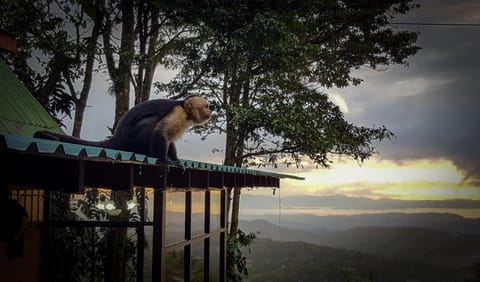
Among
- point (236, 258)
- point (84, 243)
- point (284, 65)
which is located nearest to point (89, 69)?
point (84, 243)

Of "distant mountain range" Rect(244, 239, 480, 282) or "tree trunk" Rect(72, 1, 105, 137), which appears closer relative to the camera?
"tree trunk" Rect(72, 1, 105, 137)

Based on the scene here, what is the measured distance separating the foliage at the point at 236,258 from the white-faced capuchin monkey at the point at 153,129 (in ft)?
22.1

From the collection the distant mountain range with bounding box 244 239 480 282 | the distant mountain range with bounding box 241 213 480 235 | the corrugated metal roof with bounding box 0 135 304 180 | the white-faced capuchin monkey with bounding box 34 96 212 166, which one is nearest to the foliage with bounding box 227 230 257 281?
the distant mountain range with bounding box 244 239 480 282

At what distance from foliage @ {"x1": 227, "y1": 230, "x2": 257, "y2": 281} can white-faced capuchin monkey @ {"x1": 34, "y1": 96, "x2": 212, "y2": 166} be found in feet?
22.1

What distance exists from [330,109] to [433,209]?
8.45m

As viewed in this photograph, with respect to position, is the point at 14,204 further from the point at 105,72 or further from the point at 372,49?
the point at 372,49

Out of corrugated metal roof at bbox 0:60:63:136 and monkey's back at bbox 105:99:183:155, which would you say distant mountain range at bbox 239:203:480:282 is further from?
monkey's back at bbox 105:99:183:155

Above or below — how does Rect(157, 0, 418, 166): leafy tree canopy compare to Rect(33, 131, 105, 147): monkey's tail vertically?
above

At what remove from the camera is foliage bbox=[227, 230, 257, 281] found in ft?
34.7

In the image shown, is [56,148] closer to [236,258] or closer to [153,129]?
[153,129]

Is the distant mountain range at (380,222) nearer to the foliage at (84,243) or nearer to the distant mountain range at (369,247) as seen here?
the distant mountain range at (369,247)

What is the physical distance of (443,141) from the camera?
1652 centimetres

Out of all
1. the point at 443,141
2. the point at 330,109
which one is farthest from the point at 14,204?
the point at 443,141

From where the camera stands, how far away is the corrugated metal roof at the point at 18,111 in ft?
18.4
